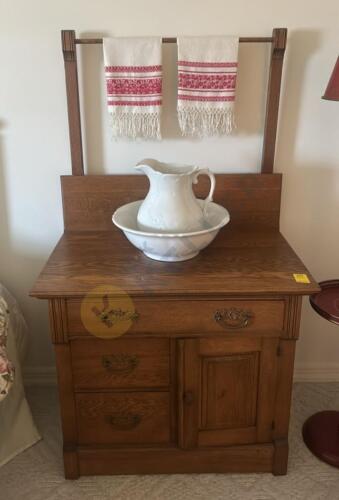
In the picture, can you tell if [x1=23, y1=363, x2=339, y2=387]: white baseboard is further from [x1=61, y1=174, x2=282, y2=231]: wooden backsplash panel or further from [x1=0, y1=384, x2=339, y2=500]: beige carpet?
[x1=61, y1=174, x2=282, y2=231]: wooden backsplash panel

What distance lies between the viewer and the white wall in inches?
63.3

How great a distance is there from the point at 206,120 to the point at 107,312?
0.70 meters

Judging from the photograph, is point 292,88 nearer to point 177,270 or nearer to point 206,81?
point 206,81

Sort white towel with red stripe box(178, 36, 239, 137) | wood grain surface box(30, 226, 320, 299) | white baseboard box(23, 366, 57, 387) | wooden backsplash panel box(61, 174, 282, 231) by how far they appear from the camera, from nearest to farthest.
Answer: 1. wood grain surface box(30, 226, 320, 299)
2. white towel with red stripe box(178, 36, 239, 137)
3. wooden backsplash panel box(61, 174, 282, 231)
4. white baseboard box(23, 366, 57, 387)

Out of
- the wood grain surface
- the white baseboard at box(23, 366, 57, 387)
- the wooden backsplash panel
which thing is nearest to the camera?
the wood grain surface

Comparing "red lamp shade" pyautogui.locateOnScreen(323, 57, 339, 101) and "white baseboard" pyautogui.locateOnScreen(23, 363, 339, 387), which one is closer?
"red lamp shade" pyautogui.locateOnScreen(323, 57, 339, 101)

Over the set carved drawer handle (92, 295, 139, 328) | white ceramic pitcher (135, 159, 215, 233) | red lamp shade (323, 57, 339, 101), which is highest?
red lamp shade (323, 57, 339, 101)

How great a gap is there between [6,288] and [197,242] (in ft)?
2.78

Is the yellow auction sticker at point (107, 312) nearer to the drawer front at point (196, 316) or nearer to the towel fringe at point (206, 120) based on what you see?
the drawer front at point (196, 316)

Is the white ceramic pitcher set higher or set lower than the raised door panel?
higher

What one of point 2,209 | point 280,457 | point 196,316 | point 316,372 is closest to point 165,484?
point 280,457

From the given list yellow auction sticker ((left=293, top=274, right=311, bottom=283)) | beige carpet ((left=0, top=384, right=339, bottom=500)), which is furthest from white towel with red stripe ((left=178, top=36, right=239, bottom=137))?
beige carpet ((left=0, top=384, right=339, bottom=500))

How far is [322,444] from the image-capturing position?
1.75m

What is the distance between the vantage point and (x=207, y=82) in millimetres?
1617
